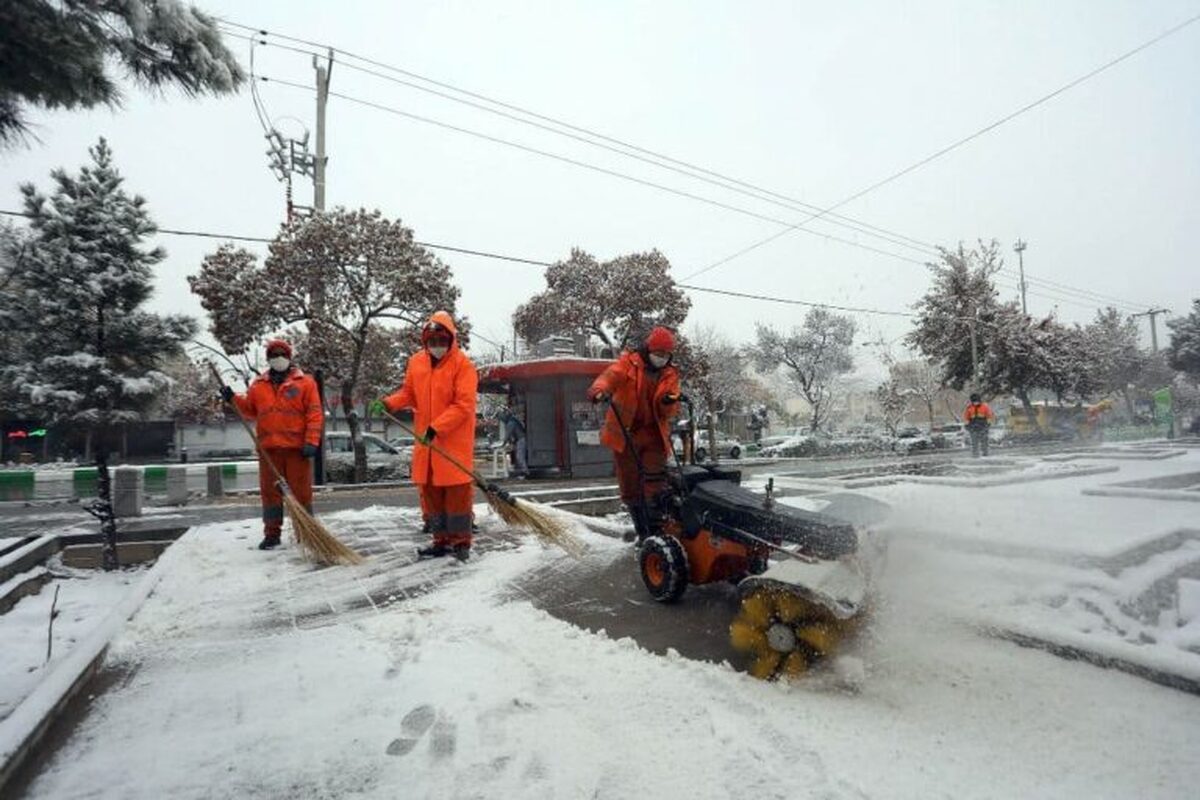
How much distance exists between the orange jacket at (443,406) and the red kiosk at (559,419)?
33.8 ft

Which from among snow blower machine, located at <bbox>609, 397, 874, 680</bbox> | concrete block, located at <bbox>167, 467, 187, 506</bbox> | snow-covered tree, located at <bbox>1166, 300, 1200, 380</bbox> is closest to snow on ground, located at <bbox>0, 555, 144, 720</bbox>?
snow blower machine, located at <bbox>609, 397, 874, 680</bbox>

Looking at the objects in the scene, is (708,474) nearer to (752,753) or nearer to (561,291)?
(752,753)

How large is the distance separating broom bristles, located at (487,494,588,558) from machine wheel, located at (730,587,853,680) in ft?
7.63

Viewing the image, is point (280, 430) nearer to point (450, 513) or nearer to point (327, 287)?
point (450, 513)

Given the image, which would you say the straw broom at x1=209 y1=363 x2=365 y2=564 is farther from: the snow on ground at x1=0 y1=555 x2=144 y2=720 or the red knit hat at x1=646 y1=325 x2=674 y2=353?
the red knit hat at x1=646 y1=325 x2=674 y2=353

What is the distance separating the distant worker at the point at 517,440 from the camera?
53.0ft

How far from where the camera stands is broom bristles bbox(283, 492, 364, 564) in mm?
4832

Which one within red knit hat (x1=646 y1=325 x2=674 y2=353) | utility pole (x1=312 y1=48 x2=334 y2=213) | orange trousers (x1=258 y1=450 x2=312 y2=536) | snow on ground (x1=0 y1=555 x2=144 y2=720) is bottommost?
snow on ground (x1=0 y1=555 x2=144 y2=720)

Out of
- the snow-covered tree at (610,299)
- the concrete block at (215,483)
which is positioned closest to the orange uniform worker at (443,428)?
the concrete block at (215,483)

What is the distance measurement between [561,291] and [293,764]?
23.3 metres

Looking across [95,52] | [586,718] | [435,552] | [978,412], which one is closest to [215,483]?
[435,552]

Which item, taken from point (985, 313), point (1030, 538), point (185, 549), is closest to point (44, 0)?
point (185, 549)

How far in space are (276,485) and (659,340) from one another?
3530 millimetres

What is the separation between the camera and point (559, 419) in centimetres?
1575
